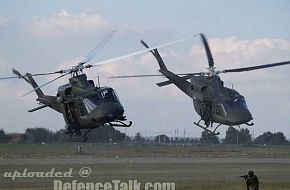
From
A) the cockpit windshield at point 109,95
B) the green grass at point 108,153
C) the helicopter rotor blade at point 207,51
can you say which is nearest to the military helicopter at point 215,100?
the helicopter rotor blade at point 207,51

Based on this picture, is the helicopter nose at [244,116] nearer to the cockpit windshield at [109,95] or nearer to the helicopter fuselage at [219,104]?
the helicopter fuselage at [219,104]

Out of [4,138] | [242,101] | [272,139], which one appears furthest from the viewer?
[272,139]

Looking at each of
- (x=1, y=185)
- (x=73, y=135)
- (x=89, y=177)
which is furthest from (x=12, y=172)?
(x=73, y=135)

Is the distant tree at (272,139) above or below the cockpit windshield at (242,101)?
above

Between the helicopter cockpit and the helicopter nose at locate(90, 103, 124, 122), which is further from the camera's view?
the helicopter cockpit

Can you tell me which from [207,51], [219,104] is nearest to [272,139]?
[219,104]

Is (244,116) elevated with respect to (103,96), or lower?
lower

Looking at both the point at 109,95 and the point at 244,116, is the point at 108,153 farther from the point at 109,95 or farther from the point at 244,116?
the point at 109,95

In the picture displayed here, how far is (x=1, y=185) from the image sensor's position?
43.3 m

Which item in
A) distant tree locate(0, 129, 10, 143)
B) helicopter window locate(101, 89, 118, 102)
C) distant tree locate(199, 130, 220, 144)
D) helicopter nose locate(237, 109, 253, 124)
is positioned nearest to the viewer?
helicopter window locate(101, 89, 118, 102)

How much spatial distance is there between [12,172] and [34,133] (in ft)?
59.7

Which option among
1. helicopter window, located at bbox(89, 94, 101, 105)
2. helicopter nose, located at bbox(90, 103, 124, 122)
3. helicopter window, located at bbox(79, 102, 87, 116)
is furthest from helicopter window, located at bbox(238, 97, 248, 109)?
helicopter window, located at bbox(79, 102, 87, 116)

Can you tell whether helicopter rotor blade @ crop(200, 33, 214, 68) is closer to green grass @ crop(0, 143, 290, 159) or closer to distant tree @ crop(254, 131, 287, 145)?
green grass @ crop(0, 143, 290, 159)

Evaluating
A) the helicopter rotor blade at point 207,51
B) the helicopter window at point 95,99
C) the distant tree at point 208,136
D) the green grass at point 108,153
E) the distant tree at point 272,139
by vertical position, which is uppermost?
the helicopter rotor blade at point 207,51
